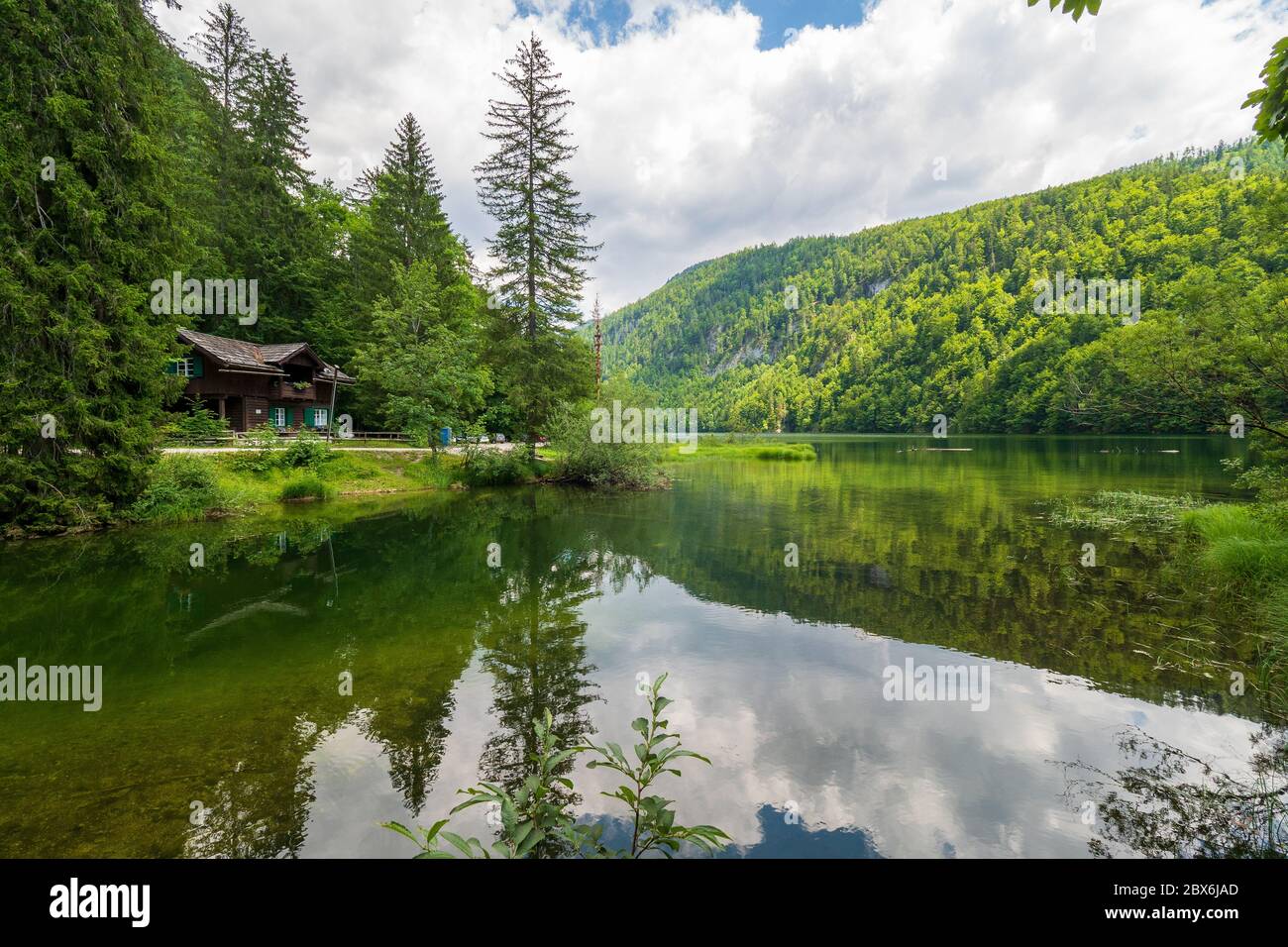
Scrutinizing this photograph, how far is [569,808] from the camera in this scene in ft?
17.0

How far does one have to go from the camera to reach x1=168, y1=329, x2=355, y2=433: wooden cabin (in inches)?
1363

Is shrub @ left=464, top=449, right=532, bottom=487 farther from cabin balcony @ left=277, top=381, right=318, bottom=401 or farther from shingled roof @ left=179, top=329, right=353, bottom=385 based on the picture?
cabin balcony @ left=277, top=381, right=318, bottom=401

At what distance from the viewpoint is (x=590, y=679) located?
7.96 meters

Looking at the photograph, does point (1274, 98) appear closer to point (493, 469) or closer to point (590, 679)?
point (590, 679)

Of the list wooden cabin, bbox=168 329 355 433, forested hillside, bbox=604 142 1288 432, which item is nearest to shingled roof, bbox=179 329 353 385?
wooden cabin, bbox=168 329 355 433

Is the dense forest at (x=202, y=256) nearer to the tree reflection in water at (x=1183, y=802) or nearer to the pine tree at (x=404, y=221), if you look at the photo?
the pine tree at (x=404, y=221)

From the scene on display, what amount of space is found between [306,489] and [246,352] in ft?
60.6

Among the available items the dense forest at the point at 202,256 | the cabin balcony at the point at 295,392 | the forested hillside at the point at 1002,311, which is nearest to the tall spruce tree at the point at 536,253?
the dense forest at the point at 202,256

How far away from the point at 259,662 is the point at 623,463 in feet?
79.1

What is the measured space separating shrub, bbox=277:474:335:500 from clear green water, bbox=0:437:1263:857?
8138 millimetres

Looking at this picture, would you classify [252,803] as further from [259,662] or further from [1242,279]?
[1242,279]

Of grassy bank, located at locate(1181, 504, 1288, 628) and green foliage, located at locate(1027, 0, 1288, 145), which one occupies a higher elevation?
green foliage, located at locate(1027, 0, 1288, 145)

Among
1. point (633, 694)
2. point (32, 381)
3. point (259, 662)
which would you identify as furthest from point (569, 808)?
point (32, 381)
